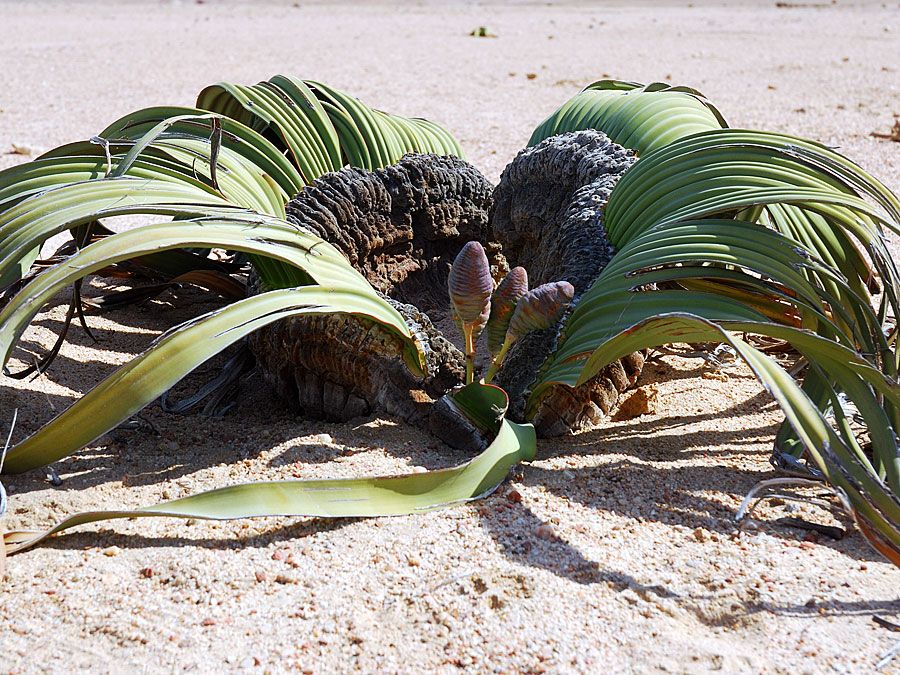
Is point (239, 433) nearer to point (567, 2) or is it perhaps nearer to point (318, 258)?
point (318, 258)

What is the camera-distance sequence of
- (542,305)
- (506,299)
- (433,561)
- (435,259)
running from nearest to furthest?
(433,561) < (542,305) < (506,299) < (435,259)

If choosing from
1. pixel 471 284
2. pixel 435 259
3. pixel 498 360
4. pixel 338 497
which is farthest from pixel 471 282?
pixel 435 259

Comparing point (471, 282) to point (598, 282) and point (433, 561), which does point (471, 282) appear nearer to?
point (598, 282)

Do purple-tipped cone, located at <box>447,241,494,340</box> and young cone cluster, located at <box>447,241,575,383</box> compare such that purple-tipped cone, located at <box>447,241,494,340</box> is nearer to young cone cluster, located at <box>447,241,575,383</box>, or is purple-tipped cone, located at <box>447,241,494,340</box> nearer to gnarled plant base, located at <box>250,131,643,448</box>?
young cone cluster, located at <box>447,241,575,383</box>

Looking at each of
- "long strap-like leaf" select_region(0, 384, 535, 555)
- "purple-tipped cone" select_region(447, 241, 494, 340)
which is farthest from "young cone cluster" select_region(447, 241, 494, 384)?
"long strap-like leaf" select_region(0, 384, 535, 555)

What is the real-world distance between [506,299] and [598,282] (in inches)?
6.1

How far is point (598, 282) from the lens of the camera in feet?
4.60

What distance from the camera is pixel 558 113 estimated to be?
1922mm

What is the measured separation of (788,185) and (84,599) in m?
1.04

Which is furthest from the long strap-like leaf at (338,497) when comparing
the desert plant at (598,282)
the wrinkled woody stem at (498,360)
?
the wrinkled woody stem at (498,360)

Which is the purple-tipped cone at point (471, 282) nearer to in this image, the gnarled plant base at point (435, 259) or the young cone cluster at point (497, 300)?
the young cone cluster at point (497, 300)

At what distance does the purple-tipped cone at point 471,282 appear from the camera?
1260 mm

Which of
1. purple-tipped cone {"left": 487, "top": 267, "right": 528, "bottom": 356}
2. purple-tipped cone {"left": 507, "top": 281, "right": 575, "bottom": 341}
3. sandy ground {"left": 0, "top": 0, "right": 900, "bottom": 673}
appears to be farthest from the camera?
purple-tipped cone {"left": 487, "top": 267, "right": 528, "bottom": 356}

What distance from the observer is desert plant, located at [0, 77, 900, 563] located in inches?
43.6
